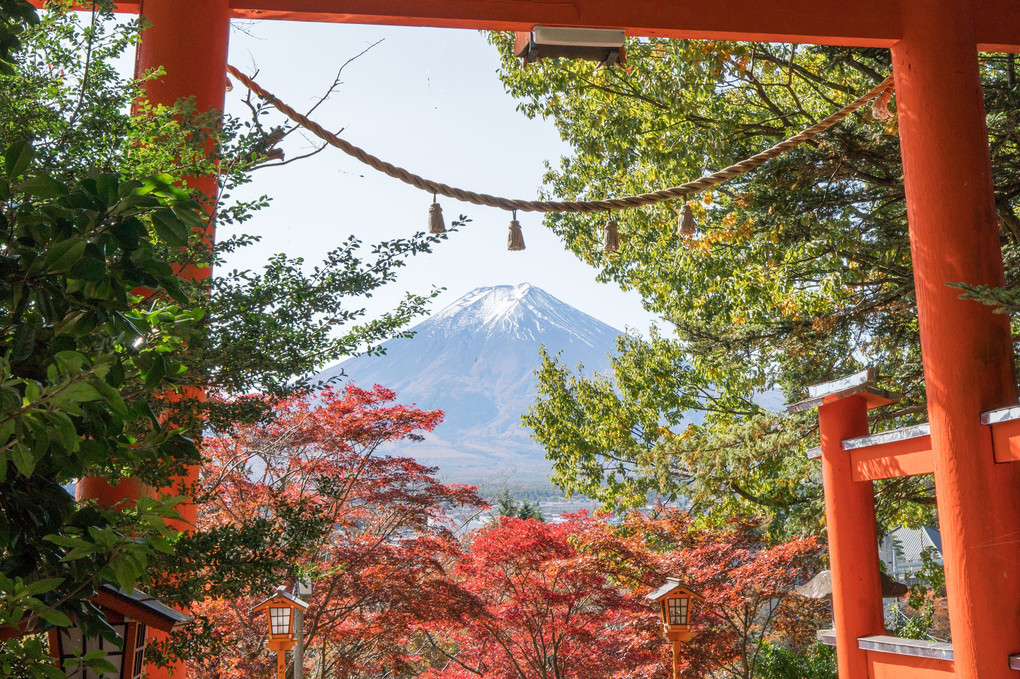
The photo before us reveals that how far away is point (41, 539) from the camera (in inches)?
36.8

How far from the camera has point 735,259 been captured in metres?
6.37

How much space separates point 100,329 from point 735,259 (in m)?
5.90

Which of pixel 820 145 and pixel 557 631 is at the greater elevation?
pixel 820 145

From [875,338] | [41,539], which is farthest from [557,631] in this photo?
[41,539]

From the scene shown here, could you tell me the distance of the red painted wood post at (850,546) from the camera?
3.16m

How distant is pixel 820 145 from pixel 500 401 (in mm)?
46127

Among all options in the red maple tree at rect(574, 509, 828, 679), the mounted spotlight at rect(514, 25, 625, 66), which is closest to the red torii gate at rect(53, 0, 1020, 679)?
the mounted spotlight at rect(514, 25, 625, 66)

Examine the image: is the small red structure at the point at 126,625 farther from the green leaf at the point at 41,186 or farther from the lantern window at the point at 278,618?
the lantern window at the point at 278,618

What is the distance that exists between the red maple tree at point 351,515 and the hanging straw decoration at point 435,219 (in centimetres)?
284

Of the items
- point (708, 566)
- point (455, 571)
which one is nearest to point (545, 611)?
point (455, 571)

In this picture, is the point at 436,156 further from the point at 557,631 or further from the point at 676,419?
the point at 557,631

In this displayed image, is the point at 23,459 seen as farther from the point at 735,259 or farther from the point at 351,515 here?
the point at 735,259

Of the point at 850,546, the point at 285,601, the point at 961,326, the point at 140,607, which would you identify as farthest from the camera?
the point at 285,601

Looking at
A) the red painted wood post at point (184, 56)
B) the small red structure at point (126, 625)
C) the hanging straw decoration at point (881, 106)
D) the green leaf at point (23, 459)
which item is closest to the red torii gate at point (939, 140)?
the red painted wood post at point (184, 56)
